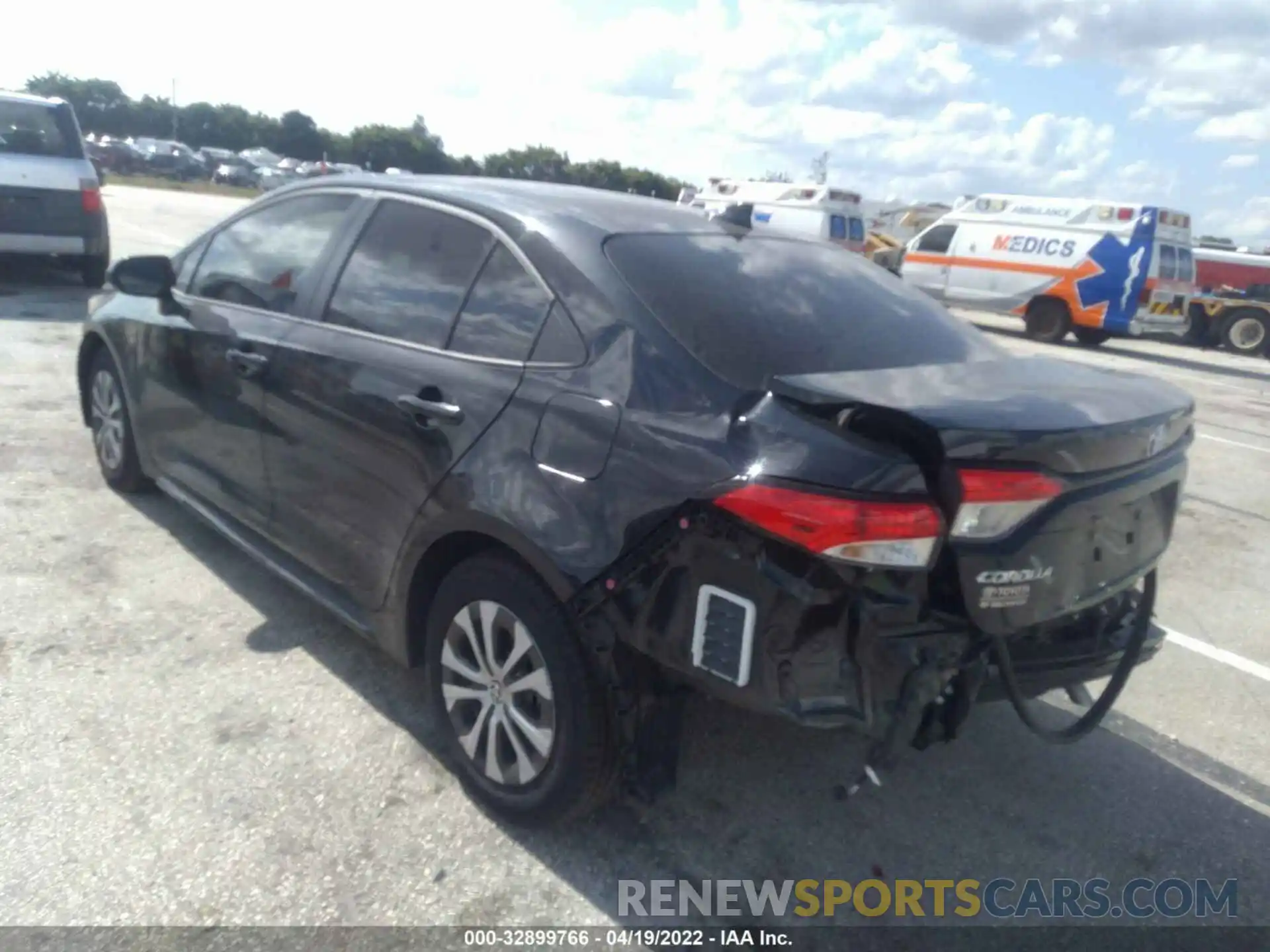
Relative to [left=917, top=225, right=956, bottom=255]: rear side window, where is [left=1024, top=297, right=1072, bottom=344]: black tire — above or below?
below

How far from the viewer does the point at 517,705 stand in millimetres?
2893

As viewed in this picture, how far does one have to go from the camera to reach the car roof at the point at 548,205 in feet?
10.3

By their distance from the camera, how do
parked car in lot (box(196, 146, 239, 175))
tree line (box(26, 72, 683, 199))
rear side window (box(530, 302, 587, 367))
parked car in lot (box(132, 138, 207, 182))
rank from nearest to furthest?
rear side window (box(530, 302, 587, 367)) < parked car in lot (box(132, 138, 207, 182)) < parked car in lot (box(196, 146, 239, 175)) < tree line (box(26, 72, 683, 199))

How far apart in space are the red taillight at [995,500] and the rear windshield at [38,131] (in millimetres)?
11546

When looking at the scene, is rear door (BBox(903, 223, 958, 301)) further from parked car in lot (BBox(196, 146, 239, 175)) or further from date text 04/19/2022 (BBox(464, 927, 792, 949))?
parked car in lot (BBox(196, 146, 239, 175))

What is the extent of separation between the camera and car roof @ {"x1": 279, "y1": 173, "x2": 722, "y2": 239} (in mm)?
3154

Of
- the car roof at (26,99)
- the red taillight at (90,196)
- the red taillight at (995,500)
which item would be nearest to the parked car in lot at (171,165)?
the car roof at (26,99)

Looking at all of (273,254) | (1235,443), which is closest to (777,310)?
(273,254)

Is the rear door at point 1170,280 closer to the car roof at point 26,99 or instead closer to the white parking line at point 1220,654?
the white parking line at point 1220,654

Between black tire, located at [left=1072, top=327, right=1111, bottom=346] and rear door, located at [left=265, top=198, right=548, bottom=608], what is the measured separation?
1785 cm

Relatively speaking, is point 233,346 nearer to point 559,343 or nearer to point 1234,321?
point 559,343

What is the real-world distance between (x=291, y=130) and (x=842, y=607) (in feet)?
280

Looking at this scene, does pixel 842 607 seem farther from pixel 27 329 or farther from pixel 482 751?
pixel 27 329

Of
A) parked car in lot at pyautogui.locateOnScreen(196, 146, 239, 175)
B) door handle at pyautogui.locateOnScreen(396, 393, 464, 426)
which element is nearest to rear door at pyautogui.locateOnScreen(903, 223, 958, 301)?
door handle at pyautogui.locateOnScreen(396, 393, 464, 426)
